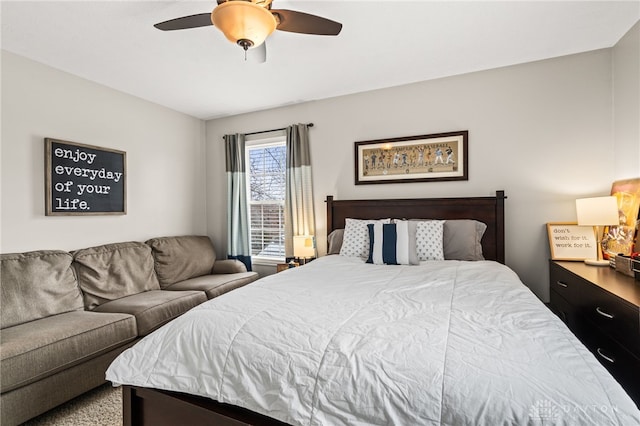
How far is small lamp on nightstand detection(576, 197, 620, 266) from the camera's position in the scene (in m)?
2.31

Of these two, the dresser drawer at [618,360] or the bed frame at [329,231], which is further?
the dresser drawer at [618,360]

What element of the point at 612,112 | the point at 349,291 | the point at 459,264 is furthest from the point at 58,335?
the point at 612,112

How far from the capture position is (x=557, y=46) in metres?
2.59

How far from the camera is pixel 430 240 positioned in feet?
9.12

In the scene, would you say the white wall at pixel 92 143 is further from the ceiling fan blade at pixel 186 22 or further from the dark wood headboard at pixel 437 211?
the dark wood headboard at pixel 437 211

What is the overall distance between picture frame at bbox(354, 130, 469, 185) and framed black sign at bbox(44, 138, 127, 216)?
263 cm

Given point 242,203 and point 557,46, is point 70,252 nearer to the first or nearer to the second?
point 242,203

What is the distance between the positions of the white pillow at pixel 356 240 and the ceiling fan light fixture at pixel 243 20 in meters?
1.94

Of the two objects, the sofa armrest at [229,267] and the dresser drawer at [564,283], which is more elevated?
the dresser drawer at [564,283]

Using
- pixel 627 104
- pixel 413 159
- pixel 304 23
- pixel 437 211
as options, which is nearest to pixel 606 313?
pixel 437 211

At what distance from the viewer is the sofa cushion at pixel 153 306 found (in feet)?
8.35

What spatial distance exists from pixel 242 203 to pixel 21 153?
2203 millimetres

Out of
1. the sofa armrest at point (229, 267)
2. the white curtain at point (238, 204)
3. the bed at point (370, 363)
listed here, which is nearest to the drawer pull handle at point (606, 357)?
the bed at point (370, 363)

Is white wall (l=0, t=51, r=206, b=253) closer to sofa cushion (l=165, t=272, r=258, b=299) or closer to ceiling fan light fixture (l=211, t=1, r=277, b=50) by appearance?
sofa cushion (l=165, t=272, r=258, b=299)
